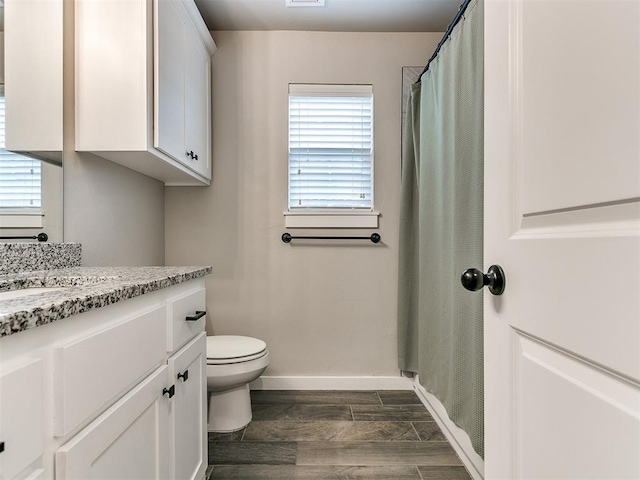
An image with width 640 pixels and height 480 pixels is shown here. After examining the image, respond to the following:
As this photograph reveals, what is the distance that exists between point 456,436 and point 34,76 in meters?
2.25

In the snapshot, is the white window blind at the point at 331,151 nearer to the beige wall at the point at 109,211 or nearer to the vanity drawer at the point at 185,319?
the beige wall at the point at 109,211

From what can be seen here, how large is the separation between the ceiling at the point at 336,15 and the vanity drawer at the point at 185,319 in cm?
170

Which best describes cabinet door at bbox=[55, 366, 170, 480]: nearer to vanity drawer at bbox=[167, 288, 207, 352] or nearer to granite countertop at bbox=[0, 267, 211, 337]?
Result: vanity drawer at bbox=[167, 288, 207, 352]

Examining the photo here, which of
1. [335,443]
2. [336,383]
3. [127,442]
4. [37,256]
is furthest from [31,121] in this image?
[336,383]

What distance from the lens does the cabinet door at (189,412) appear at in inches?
41.8

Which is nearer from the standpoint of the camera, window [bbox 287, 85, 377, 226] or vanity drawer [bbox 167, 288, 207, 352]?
vanity drawer [bbox 167, 288, 207, 352]

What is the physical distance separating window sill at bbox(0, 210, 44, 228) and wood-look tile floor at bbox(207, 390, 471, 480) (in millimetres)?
1201

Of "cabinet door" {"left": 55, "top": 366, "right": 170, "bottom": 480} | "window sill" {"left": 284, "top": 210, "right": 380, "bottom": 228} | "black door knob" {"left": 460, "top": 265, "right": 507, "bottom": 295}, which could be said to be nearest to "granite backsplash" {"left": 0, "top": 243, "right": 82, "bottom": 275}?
"cabinet door" {"left": 55, "top": 366, "right": 170, "bottom": 480}
